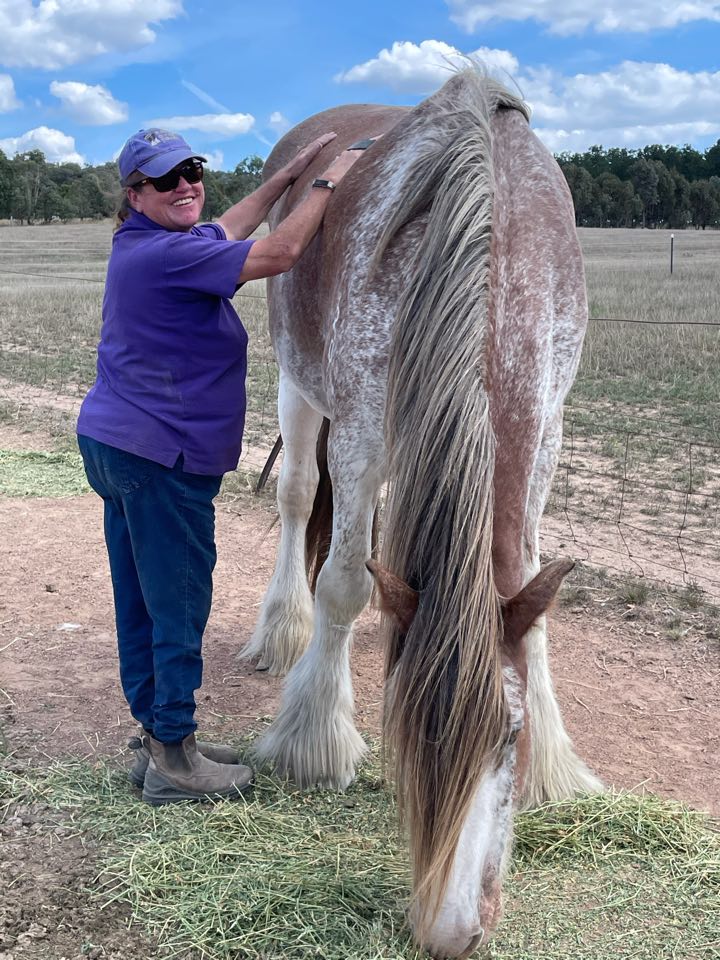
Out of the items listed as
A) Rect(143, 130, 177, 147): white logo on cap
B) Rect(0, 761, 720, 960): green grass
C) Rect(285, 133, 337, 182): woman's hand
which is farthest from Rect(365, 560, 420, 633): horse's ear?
Rect(285, 133, 337, 182): woman's hand

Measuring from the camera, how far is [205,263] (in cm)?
258

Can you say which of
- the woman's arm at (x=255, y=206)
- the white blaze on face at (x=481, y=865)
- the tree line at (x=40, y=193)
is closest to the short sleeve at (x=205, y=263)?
the woman's arm at (x=255, y=206)

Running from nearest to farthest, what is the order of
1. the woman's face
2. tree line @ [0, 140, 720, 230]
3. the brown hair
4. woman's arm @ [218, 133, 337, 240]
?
the woman's face → the brown hair → woman's arm @ [218, 133, 337, 240] → tree line @ [0, 140, 720, 230]

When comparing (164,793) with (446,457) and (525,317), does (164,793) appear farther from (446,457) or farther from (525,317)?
(525,317)

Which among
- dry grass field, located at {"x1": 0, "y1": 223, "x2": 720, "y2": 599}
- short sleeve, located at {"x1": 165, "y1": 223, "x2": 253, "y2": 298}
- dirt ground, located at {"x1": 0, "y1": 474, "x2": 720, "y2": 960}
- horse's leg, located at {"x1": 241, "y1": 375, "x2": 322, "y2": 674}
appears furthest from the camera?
dry grass field, located at {"x1": 0, "y1": 223, "x2": 720, "y2": 599}

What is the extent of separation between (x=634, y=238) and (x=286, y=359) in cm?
3904

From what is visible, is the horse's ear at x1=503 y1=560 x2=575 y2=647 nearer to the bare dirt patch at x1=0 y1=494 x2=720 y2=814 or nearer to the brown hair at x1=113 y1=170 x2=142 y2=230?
the bare dirt patch at x1=0 y1=494 x2=720 y2=814

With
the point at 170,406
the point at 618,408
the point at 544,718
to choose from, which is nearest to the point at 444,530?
the point at 170,406

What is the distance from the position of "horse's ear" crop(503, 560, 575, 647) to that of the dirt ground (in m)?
1.26

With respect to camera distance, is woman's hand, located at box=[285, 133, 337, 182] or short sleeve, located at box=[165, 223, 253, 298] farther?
woman's hand, located at box=[285, 133, 337, 182]

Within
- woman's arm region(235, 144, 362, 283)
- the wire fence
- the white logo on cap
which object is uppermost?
the white logo on cap

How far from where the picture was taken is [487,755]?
6.53 ft

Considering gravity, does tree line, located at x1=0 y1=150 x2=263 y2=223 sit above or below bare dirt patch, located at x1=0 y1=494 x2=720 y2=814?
above

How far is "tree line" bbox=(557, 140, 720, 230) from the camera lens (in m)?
46.8
